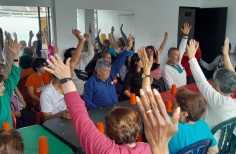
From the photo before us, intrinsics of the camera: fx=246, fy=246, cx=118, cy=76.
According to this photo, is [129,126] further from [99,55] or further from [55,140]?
[99,55]

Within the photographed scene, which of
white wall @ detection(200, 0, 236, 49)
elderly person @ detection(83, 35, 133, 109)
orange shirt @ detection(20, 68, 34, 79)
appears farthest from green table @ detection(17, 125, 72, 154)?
white wall @ detection(200, 0, 236, 49)

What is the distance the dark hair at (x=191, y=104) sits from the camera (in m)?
1.71

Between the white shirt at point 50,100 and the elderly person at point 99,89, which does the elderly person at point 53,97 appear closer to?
the white shirt at point 50,100

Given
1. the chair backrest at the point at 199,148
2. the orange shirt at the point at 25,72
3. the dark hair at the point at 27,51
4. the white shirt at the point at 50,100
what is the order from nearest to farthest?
the chair backrest at the point at 199,148 → the white shirt at the point at 50,100 → the orange shirt at the point at 25,72 → the dark hair at the point at 27,51

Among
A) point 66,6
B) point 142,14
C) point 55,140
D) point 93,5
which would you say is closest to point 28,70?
point 66,6

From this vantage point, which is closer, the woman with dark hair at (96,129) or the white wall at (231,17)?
the woman with dark hair at (96,129)

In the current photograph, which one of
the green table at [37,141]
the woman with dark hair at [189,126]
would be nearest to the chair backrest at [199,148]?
the woman with dark hair at [189,126]

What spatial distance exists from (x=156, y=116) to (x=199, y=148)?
106 cm

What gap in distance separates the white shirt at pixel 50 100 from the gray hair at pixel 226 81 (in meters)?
1.61

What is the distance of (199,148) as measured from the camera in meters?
1.62

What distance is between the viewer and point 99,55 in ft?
15.8

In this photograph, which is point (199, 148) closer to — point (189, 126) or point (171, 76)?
point (189, 126)

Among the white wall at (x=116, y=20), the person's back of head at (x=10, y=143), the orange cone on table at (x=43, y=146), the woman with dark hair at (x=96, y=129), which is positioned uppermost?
the white wall at (x=116, y=20)

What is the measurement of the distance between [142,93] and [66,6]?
3.89 m
